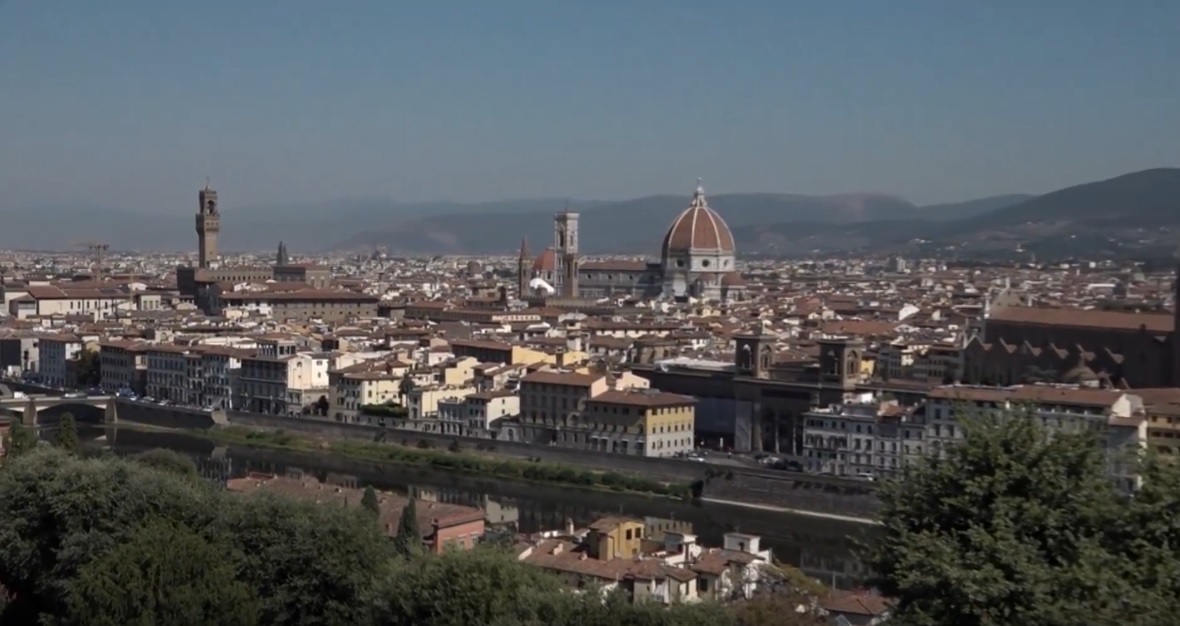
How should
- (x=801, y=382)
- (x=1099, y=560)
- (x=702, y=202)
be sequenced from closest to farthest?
(x=1099, y=560)
(x=801, y=382)
(x=702, y=202)

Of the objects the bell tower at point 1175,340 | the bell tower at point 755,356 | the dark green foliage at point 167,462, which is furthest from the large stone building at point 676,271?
the dark green foliage at point 167,462

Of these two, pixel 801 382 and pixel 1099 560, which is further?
pixel 801 382

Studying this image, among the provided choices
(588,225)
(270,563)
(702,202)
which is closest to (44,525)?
(270,563)

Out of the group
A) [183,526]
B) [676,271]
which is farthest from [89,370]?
[183,526]

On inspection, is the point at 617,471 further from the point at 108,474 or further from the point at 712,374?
the point at 108,474

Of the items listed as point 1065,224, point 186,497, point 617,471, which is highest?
point 1065,224

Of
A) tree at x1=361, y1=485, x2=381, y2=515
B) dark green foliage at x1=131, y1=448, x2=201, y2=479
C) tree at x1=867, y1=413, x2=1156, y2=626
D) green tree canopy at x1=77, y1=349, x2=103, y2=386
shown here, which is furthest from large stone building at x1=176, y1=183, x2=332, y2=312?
tree at x1=867, y1=413, x2=1156, y2=626

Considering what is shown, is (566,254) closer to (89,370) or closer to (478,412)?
(89,370)
